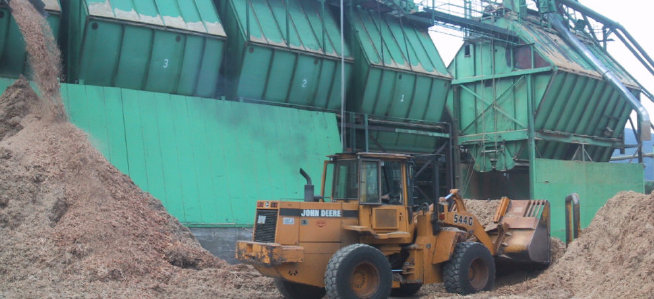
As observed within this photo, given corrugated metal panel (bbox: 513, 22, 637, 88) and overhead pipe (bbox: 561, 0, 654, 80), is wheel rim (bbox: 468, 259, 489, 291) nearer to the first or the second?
corrugated metal panel (bbox: 513, 22, 637, 88)

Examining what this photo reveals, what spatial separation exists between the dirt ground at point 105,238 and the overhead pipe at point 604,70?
11657 mm

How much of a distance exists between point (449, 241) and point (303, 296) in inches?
90.7

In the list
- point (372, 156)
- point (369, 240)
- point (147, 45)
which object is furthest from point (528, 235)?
point (147, 45)

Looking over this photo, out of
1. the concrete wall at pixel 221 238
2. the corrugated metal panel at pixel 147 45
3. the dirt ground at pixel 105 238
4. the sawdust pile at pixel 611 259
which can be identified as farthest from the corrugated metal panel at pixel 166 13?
the sawdust pile at pixel 611 259

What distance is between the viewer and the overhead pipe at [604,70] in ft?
70.9

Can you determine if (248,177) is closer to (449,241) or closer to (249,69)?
(249,69)

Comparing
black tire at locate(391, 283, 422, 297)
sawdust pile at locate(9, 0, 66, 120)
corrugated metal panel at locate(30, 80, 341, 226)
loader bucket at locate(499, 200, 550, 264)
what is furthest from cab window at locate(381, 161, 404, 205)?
sawdust pile at locate(9, 0, 66, 120)

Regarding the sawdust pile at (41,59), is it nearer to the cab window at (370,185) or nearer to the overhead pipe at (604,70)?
the cab window at (370,185)

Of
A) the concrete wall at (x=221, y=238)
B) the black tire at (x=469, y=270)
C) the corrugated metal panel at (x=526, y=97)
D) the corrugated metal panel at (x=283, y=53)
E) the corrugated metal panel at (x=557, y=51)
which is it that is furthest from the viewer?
the corrugated metal panel at (x=557, y=51)

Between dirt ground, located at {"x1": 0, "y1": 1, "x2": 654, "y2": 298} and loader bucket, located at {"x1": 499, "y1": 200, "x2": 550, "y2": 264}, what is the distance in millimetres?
350

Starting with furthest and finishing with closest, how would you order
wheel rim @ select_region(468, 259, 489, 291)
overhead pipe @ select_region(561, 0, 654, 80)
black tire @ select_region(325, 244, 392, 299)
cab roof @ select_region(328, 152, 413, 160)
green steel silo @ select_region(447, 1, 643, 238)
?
overhead pipe @ select_region(561, 0, 654, 80), green steel silo @ select_region(447, 1, 643, 238), wheel rim @ select_region(468, 259, 489, 291), cab roof @ select_region(328, 152, 413, 160), black tire @ select_region(325, 244, 392, 299)

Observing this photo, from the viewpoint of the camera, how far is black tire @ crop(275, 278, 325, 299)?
955cm

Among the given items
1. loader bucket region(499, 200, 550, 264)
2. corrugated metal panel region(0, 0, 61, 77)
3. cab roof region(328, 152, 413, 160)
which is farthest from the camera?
corrugated metal panel region(0, 0, 61, 77)

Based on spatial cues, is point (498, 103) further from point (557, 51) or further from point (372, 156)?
point (372, 156)
